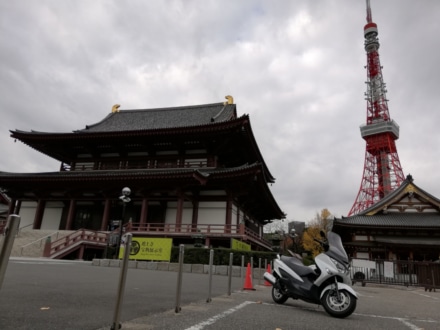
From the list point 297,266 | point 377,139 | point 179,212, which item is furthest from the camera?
point 377,139

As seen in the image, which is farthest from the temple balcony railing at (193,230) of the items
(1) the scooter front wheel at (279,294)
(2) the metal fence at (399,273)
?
(1) the scooter front wheel at (279,294)

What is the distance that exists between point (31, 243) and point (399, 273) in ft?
68.3

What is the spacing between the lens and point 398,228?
21688 millimetres

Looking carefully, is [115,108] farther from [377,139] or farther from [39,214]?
[377,139]

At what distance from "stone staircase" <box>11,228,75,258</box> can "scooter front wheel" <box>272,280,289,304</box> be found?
626 inches

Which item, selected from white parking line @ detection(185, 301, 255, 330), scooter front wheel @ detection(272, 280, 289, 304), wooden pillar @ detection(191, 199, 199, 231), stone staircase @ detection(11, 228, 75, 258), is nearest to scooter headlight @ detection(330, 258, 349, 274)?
scooter front wheel @ detection(272, 280, 289, 304)

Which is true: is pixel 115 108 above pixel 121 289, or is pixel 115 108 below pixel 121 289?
above

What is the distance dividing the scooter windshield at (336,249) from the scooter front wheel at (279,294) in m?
1.25

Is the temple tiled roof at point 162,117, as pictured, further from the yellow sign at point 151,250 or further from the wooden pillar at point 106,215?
the yellow sign at point 151,250

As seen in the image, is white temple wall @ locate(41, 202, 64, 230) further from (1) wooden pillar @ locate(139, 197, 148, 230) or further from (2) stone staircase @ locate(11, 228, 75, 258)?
(1) wooden pillar @ locate(139, 197, 148, 230)

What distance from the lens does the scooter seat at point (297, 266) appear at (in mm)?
5641

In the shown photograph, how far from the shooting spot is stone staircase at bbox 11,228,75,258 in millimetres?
17656

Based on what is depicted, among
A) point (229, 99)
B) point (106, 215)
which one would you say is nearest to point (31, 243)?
point (106, 215)

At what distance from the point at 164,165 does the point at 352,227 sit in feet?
47.4
